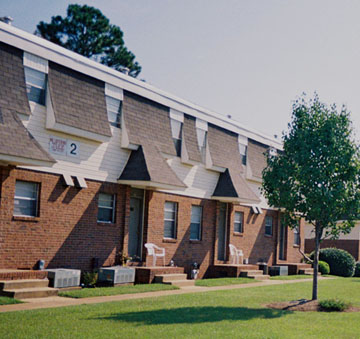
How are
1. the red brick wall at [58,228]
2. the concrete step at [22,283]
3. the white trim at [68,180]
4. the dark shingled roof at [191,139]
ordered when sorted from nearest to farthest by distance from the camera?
the concrete step at [22,283], the red brick wall at [58,228], the white trim at [68,180], the dark shingled roof at [191,139]

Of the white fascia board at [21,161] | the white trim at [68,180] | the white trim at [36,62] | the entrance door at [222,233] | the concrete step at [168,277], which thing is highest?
the white trim at [36,62]

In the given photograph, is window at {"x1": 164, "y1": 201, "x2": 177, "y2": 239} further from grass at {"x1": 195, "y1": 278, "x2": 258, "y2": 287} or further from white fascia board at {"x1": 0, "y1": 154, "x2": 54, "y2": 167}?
white fascia board at {"x1": 0, "y1": 154, "x2": 54, "y2": 167}

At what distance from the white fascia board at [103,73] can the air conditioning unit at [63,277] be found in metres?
6.04

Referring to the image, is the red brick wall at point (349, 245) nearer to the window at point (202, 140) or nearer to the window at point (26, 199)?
the window at point (202, 140)

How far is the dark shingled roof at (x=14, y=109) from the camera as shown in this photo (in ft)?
46.2

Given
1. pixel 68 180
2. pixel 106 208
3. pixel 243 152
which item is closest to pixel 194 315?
pixel 68 180

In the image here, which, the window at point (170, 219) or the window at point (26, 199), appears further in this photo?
the window at point (170, 219)

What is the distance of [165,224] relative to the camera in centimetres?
2127

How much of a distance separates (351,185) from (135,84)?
8430 millimetres

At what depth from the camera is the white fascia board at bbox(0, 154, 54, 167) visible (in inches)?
546

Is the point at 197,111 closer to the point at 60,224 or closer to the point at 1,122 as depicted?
A: the point at 60,224

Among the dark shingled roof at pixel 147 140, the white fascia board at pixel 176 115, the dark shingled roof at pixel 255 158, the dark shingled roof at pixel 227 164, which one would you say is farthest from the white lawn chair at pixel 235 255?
the white fascia board at pixel 176 115

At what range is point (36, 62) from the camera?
15914 mm

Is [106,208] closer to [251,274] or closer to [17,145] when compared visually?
[17,145]
